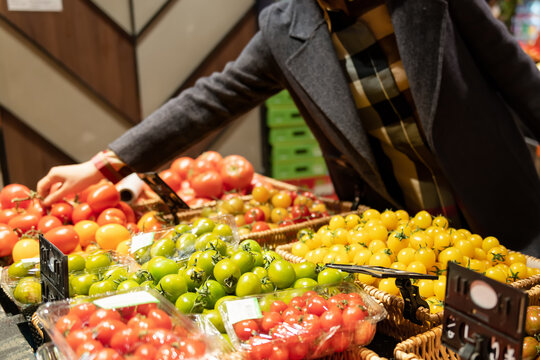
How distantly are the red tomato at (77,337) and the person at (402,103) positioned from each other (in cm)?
102

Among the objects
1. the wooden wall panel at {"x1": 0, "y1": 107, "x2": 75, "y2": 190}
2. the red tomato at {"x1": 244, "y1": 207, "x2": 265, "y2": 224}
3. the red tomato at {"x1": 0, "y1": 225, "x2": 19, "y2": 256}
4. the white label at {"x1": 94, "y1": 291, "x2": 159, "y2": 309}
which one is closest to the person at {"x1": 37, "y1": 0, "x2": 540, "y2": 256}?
the red tomato at {"x1": 0, "y1": 225, "x2": 19, "y2": 256}

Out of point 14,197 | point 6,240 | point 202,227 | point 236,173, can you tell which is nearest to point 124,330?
point 202,227

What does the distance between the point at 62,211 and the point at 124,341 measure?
1041mm

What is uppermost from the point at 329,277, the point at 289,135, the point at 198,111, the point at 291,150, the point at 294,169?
the point at 198,111

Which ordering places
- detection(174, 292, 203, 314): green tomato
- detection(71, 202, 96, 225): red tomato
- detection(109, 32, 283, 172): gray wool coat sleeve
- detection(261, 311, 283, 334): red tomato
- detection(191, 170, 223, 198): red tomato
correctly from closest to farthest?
detection(261, 311, 283, 334): red tomato → detection(174, 292, 203, 314): green tomato → detection(71, 202, 96, 225): red tomato → detection(109, 32, 283, 172): gray wool coat sleeve → detection(191, 170, 223, 198): red tomato

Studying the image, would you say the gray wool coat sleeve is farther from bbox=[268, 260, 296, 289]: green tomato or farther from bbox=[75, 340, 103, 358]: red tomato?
bbox=[75, 340, 103, 358]: red tomato

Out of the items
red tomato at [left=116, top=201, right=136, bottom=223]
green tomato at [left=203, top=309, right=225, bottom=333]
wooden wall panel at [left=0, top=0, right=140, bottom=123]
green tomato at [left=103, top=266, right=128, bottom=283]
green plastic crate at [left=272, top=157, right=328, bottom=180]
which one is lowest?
green plastic crate at [left=272, top=157, right=328, bottom=180]

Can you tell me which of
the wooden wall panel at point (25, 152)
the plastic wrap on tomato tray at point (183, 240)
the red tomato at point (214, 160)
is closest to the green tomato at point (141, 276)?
the plastic wrap on tomato tray at point (183, 240)

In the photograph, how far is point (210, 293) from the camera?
1.07 meters

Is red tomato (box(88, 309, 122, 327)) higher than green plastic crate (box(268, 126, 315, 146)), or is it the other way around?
red tomato (box(88, 309, 122, 327))

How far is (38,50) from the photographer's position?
374 centimetres

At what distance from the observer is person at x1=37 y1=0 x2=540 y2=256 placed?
1474 millimetres

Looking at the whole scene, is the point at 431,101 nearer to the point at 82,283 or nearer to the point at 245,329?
the point at 245,329

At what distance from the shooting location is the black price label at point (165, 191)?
1.74 m
